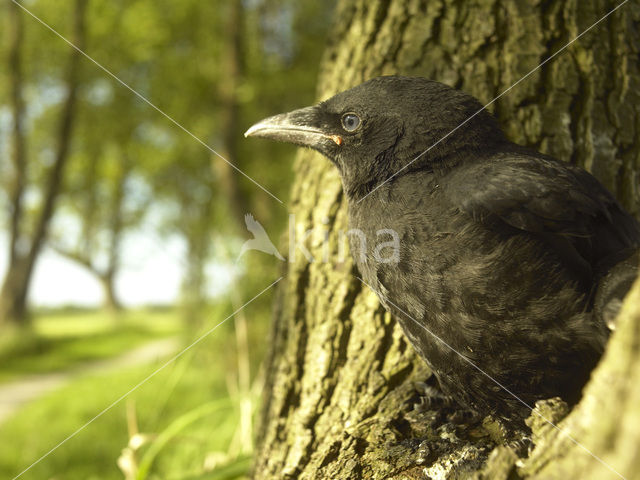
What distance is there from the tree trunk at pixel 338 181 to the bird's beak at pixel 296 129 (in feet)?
1.20

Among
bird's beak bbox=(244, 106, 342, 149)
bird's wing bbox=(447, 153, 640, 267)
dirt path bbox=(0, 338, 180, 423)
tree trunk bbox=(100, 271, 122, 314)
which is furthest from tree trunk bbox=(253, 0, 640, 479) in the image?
tree trunk bbox=(100, 271, 122, 314)

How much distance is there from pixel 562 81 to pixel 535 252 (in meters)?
1.02

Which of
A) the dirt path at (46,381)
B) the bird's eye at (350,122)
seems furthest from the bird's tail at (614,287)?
the dirt path at (46,381)

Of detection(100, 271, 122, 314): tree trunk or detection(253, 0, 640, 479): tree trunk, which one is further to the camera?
detection(100, 271, 122, 314): tree trunk

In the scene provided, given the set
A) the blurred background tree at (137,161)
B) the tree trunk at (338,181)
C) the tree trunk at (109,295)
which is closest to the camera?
the tree trunk at (338,181)

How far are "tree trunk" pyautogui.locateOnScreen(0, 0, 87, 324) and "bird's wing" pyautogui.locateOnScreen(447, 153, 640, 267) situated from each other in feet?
32.0

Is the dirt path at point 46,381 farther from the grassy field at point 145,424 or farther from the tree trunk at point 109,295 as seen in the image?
the tree trunk at point 109,295

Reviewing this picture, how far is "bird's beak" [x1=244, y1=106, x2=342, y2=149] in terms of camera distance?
6.22 ft

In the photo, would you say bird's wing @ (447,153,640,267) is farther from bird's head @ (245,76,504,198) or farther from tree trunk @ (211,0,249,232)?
tree trunk @ (211,0,249,232)

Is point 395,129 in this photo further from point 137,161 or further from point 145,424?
point 137,161

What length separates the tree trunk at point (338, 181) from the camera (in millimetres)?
1960

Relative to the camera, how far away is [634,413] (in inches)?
30.3

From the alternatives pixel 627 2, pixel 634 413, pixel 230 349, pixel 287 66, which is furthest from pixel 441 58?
pixel 287 66

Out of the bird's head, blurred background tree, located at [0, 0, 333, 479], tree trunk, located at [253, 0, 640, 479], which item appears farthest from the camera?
blurred background tree, located at [0, 0, 333, 479]
